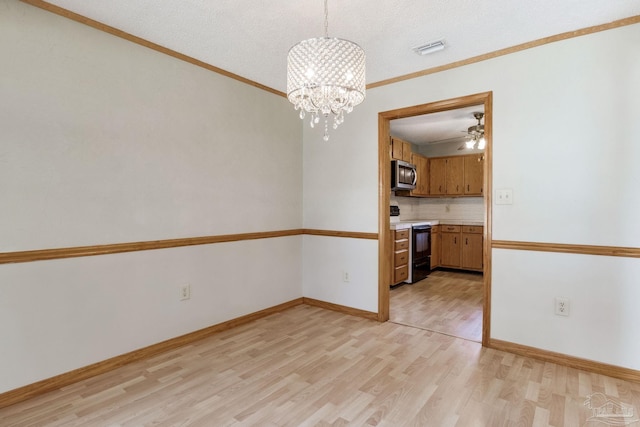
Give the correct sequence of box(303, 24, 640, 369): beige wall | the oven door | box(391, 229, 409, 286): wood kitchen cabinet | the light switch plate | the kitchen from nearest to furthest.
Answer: box(303, 24, 640, 369): beige wall, the light switch plate, the kitchen, box(391, 229, 409, 286): wood kitchen cabinet, the oven door

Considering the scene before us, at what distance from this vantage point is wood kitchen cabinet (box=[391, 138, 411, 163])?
4.92 metres

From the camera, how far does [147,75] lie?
247cm

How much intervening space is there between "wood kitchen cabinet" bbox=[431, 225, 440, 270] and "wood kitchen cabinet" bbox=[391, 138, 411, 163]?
1.35 m

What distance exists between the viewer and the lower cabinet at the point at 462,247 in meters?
5.43

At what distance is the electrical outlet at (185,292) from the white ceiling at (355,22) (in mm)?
1937

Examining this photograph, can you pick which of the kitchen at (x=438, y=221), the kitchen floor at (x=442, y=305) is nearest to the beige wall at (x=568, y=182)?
the kitchen floor at (x=442, y=305)

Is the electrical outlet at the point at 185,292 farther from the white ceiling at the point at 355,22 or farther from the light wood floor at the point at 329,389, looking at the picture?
the white ceiling at the point at 355,22

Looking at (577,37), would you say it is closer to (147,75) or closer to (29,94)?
(147,75)

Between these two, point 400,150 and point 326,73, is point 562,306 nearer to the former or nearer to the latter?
point 326,73

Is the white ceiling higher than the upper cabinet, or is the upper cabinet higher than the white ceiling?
the white ceiling

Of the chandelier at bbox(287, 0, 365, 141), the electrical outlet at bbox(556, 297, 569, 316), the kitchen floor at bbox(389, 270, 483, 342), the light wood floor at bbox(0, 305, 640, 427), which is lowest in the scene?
the light wood floor at bbox(0, 305, 640, 427)

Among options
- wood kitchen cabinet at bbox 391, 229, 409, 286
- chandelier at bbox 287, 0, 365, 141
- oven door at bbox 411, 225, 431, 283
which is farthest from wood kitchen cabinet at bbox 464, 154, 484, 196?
chandelier at bbox 287, 0, 365, 141

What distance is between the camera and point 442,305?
12.5 feet

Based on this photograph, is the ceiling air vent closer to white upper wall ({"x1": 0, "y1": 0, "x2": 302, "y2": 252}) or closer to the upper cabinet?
white upper wall ({"x1": 0, "y1": 0, "x2": 302, "y2": 252})
